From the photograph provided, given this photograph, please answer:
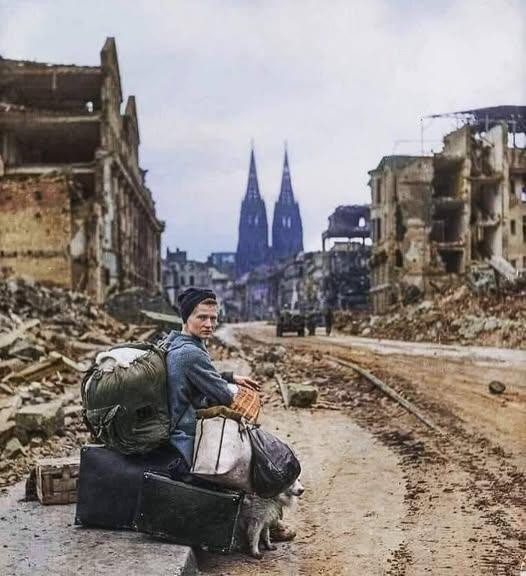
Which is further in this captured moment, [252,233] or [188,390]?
[252,233]

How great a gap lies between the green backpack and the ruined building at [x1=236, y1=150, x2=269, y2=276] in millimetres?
125531

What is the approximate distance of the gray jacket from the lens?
4.25 metres

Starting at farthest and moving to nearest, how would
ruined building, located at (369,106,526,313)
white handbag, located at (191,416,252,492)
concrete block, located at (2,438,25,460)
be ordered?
ruined building, located at (369,106,526,313) < concrete block, located at (2,438,25,460) < white handbag, located at (191,416,252,492)

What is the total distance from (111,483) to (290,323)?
3079 cm

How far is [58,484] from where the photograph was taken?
507 centimetres

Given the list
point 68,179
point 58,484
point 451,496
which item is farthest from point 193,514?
point 68,179

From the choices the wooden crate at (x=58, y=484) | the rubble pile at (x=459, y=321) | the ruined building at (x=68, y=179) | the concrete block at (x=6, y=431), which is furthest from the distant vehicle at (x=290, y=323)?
the wooden crate at (x=58, y=484)

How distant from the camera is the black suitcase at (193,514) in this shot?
4148 millimetres

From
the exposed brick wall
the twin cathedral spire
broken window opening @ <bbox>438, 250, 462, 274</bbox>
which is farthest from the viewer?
the twin cathedral spire

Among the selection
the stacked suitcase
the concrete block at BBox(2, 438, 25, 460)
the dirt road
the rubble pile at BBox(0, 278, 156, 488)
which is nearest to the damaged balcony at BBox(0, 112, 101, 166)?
the rubble pile at BBox(0, 278, 156, 488)

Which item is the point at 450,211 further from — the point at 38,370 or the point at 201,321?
the point at 201,321

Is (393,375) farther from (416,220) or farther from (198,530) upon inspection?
(416,220)

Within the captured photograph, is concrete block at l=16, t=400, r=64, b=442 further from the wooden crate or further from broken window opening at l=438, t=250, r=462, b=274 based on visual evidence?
broken window opening at l=438, t=250, r=462, b=274

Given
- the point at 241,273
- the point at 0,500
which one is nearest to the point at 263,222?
the point at 241,273
